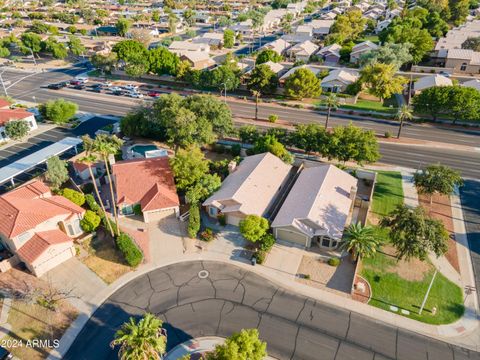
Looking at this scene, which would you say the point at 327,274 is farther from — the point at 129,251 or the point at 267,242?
the point at 129,251

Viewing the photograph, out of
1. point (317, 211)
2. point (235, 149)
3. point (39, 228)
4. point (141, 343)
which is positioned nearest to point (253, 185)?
point (317, 211)

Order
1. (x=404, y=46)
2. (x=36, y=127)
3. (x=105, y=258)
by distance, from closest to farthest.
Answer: (x=105, y=258), (x=36, y=127), (x=404, y=46)

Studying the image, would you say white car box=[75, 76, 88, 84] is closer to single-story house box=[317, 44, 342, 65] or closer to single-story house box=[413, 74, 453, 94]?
single-story house box=[317, 44, 342, 65]

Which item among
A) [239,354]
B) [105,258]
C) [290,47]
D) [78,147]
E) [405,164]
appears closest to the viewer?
[239,354]

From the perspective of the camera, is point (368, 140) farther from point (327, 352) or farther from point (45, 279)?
point (45, 279)

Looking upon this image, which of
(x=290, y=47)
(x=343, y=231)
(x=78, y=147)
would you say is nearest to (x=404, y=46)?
(x=290, y=47)

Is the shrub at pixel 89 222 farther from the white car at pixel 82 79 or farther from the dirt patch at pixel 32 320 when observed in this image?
the white car at pixel 82 79
